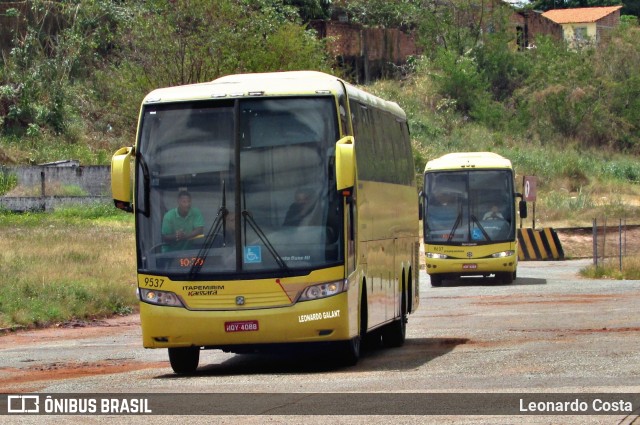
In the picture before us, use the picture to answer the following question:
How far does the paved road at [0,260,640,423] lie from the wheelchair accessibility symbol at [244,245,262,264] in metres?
1.28

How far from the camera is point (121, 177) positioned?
1401 centimetres

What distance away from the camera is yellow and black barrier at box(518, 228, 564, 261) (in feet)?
145

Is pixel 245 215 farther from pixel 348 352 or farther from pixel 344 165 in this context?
pixel 348 352

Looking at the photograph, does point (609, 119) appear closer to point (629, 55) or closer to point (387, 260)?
point (629, 55)

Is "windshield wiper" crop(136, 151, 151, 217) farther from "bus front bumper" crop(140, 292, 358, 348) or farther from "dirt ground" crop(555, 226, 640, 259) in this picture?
"dirt ground" crop(555, 226, 640, 259)

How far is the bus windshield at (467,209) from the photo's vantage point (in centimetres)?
3328

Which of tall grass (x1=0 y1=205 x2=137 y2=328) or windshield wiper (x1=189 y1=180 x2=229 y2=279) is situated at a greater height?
windshield wiper (x1=189 y1=180 x2=229 y2=279)

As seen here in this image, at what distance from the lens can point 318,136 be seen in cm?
1418

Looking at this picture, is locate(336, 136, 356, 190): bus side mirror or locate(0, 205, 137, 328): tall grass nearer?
locate(336, 136, 356, 190): bus side mirror

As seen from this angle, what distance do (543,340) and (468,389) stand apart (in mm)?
5393

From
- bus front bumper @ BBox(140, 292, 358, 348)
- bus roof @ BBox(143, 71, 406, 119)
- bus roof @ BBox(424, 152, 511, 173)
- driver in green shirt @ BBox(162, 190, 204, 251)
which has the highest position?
bus roof @ BBox(143, 71, 406, 119)

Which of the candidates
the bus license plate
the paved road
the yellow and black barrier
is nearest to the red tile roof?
the yellow and black barrier

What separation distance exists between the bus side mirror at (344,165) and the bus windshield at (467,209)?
19.7 meters

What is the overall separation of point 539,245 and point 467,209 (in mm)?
12178
